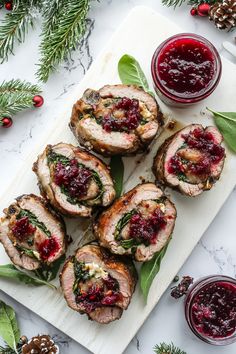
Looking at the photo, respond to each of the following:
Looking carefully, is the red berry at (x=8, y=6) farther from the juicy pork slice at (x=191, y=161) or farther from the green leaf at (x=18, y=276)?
the green leaf at (x=18, y=276)

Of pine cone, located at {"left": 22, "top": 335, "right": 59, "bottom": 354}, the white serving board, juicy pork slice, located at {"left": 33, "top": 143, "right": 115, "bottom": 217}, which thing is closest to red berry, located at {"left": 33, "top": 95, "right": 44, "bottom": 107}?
the white serving board

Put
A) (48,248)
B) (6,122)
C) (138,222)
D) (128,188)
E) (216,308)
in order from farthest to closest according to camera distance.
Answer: (6,122) < (128,188) < (216,308) < (48,248) < (138,222)

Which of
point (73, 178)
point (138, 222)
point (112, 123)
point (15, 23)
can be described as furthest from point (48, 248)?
point (15, 23)

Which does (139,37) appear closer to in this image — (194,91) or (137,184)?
(194,91)

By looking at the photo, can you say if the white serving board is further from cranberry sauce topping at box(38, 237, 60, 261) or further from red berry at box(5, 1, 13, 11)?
red berry at box(5, 1, 13, 11)

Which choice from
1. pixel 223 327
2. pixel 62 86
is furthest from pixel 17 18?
pixel 223 327

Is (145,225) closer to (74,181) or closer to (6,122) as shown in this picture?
(74,181)
